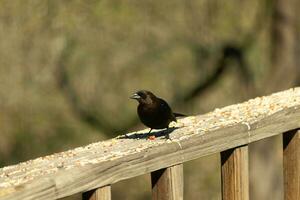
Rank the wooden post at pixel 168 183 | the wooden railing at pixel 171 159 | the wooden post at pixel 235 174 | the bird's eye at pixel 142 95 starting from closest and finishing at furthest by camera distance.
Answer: the wooden railing at pixel 171 159, the wooden post at pixel 168 183, the wooden post at pixel 235 174, the bird's eye at pixel 142 95

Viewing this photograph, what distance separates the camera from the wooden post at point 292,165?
11.0 feet

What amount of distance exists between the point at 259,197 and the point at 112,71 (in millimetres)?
3808

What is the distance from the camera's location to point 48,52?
433 inches

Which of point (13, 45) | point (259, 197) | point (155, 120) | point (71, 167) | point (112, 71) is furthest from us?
point (112, 71)

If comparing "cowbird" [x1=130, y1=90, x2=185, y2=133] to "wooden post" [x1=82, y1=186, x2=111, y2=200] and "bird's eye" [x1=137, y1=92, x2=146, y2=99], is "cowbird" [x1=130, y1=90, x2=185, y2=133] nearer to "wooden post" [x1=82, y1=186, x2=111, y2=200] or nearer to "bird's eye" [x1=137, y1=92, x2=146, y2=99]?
"bird's eye" [x1=137, y1=92, x2=146, y2=99]

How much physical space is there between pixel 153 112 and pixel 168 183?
1432 mm

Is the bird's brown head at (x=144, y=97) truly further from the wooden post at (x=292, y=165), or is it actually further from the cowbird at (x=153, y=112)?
the wooden post at (x=292, y=165)

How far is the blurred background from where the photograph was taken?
34.5ft

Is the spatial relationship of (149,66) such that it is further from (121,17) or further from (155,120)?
(155,120)

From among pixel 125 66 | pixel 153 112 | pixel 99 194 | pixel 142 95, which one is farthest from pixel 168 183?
pixel 125 66

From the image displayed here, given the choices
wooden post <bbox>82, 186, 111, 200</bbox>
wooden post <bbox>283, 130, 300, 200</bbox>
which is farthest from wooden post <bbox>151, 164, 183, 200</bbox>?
wooden post <bbox>283, 130, 300, 200</bbox>

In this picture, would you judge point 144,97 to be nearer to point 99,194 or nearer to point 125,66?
point 99,194

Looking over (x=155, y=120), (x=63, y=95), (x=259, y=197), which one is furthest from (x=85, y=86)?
(x=155, y=120)

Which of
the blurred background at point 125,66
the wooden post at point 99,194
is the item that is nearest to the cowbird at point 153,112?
the wooden post at point 99,194
